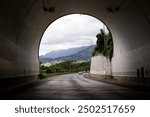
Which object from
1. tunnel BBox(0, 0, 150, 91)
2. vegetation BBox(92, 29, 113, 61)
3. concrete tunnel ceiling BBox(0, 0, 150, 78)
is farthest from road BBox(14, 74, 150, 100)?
vegetation BBox(92, 29, 113, 61)

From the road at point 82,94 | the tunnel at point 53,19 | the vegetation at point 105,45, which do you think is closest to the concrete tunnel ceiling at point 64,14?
the tunnel at point 53,19

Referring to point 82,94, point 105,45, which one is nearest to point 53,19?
point 105,45

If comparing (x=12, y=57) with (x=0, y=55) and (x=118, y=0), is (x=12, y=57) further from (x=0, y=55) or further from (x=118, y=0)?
(x=118, y=0)

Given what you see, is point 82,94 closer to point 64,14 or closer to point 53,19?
point 53,19

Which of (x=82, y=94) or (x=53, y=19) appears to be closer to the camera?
(x=82, y=94)

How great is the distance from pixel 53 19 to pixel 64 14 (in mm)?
1322

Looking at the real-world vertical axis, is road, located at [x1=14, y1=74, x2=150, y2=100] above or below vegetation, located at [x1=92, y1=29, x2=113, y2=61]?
below

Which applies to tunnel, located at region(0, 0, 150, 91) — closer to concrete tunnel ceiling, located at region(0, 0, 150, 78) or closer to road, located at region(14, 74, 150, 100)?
concrete tunnel ceiling, located at region(0, 0, 150, 78)

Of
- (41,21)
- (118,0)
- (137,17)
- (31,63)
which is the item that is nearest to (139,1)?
(137,17)

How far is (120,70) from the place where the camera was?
4269cm

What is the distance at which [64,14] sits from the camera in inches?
1676

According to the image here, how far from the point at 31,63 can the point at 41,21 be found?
6496mm

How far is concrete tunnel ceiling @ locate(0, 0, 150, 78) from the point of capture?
2800cm

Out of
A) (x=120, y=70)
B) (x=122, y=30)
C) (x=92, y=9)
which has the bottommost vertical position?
(x=120, y=70)
